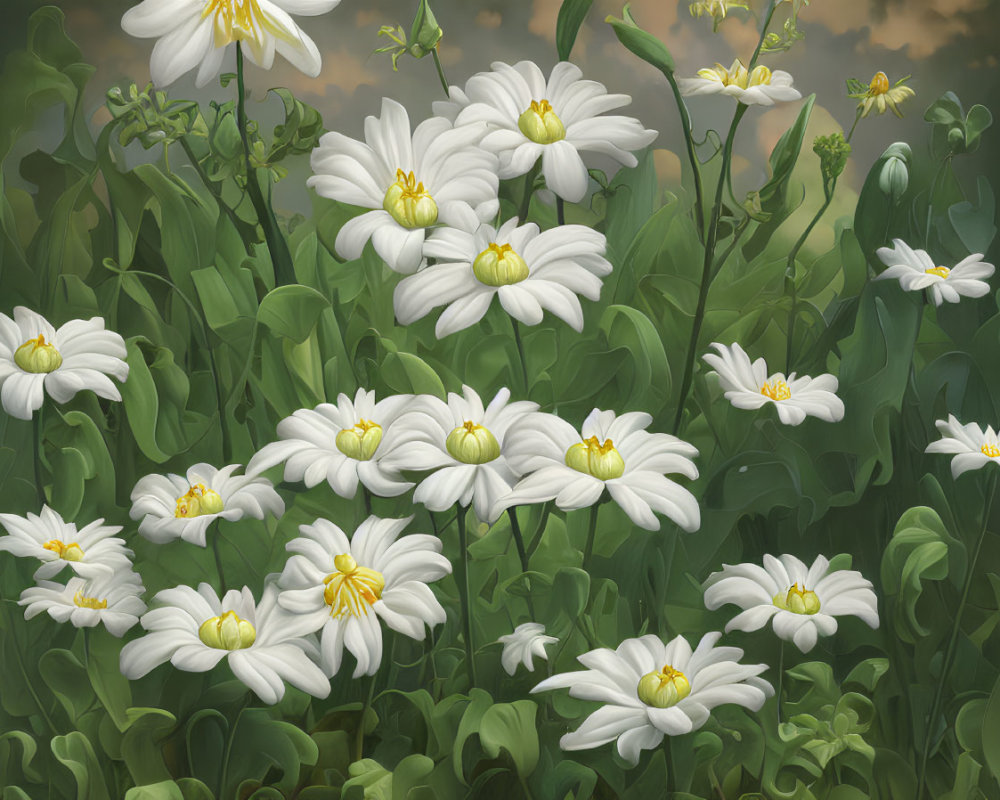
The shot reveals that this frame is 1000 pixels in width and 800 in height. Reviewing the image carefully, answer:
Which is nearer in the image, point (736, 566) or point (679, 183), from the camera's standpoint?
point (736, 566)

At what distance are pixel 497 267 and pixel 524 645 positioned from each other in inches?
5.2

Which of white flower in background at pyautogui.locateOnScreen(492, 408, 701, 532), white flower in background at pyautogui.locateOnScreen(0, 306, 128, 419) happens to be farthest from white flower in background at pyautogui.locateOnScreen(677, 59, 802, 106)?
white flower in background at pyautogui.locateOnScreen(0, 306, 128, 419)

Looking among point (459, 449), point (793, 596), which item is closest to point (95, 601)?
point (459, 449)

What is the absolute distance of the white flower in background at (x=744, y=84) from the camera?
41cm

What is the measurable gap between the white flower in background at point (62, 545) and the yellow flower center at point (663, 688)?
0.63 ft

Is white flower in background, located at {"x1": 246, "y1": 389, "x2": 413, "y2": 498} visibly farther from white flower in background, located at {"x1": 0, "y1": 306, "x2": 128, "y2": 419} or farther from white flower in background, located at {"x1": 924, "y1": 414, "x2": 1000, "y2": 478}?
white flower in background, located at {"x1": 924, "y1": 414, "x2": 1000, "y2": 478}

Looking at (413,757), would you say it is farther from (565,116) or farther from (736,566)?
(565,116)

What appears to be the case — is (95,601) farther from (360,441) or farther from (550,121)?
(550,121)

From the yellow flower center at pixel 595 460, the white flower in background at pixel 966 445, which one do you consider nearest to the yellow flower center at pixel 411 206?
the yellow flower center at pixel 595 460

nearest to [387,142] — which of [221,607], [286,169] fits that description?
[286,169]

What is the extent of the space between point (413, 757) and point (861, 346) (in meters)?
0.23

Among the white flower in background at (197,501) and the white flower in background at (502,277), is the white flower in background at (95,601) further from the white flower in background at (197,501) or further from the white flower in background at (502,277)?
the white flower in background at (502,277)

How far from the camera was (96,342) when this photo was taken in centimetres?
42

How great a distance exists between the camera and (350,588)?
364 millimetres
